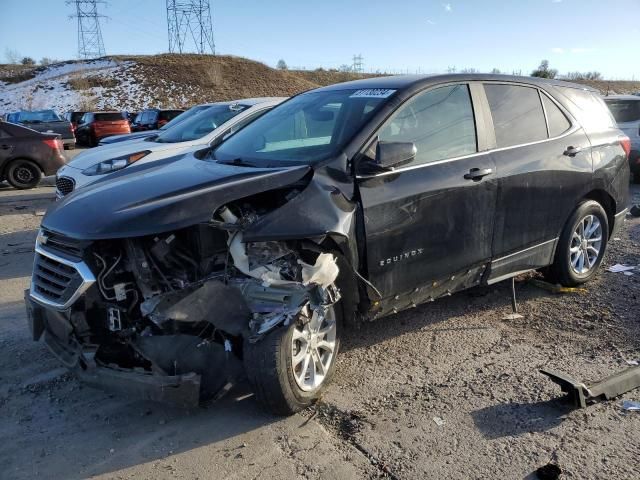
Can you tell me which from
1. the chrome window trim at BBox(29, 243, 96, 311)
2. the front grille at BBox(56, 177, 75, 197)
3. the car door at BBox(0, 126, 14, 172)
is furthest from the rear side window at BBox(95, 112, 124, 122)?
the chrome window trim at BBox(29, 243, 96, 311)

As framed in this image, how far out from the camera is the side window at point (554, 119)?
463 cm

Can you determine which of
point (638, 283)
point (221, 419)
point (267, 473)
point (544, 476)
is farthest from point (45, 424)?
point (638, 283)

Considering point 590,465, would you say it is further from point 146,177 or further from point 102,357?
point 146,177

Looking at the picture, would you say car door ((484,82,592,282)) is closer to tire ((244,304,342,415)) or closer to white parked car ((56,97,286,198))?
tire ((244,304,342,415))

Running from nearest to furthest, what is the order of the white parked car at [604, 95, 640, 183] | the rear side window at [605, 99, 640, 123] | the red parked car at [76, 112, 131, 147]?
the white parked car at [604, 95, 640, 183] → the rear side window at [605, 99, 640, 123] → the red parked car at [76, 112, 131, 147]

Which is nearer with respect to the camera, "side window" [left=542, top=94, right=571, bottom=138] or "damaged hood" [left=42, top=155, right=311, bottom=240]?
"damaged hood" [left=42, top=155, right=311, bottom=240]

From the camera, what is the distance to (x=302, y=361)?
3188 mm

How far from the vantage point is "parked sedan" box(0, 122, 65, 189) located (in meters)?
11.7

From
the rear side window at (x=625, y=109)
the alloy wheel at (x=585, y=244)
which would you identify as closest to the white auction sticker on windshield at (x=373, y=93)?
the alloy wheel at (x=585, y=244)

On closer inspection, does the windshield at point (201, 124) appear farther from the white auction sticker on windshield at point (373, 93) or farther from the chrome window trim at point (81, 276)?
the chrome window trim at point (81, 276)

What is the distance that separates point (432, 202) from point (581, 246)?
2201mm

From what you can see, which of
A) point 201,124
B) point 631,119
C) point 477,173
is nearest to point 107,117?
point 201,124

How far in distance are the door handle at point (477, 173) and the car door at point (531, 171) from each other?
0.15 m

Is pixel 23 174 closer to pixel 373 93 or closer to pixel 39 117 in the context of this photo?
pixel 373 93
